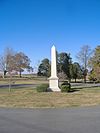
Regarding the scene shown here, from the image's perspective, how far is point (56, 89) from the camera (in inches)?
1339

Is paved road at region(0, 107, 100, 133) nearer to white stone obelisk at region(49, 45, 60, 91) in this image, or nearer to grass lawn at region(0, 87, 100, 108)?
grass lawn at region(0, 87, 100, 108)

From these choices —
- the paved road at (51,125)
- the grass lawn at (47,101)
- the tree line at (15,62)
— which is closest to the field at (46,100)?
the grass lawn at (47,101)

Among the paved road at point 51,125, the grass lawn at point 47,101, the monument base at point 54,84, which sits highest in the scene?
the monument base at point 54,84

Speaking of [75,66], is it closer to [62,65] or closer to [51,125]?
[62,65]

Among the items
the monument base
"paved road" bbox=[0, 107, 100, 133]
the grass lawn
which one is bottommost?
"paved road" bbox=[0, 107, 100, 133]

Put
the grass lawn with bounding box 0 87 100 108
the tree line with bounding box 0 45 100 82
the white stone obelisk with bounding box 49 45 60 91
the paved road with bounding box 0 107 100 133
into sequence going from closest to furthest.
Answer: the paved road with bounding box 0 107 100 133
the grass lawn with bounding box 0 87 100 108
the white stone obelisk with bounding box 49 45 60 91
the tree line with bounding box 0 45 100 82

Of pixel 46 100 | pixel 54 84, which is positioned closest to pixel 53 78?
pixel 54 84

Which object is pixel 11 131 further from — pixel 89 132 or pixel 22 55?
pixel 22 55

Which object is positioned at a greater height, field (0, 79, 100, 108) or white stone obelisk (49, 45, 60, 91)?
white stone obelisk (49, 45, 60, 91)

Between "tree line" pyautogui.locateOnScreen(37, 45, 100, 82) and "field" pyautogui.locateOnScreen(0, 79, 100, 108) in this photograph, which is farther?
"tree line" pyautogui.locateOnScreen(37, 45, 100, 82)

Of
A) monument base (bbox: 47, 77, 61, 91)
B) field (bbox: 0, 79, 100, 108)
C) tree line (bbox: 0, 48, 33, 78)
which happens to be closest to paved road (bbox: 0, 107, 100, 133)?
field (bbox: 0, 79, 100, 108)

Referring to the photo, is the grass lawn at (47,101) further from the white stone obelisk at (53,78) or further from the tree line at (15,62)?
the tree line at (15,62)

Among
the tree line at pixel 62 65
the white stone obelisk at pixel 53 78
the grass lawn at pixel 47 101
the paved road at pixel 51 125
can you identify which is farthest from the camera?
the tree line at pixel 62 65

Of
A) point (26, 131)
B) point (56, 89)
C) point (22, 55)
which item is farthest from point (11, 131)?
point (22, 55)
